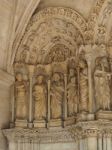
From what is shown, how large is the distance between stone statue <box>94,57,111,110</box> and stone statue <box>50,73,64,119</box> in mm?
1156

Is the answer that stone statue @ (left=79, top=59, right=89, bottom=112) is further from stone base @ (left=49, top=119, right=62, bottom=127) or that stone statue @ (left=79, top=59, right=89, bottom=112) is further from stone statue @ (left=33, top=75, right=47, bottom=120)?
stone statue @ (left=33, top=75, right=47, bottom=120)

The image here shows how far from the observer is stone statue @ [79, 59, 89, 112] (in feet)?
42.4

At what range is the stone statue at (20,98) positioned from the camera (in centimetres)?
1357

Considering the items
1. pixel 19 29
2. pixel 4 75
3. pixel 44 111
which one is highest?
pixel 19 29

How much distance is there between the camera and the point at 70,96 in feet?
44.4

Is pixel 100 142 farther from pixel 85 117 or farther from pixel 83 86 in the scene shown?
pixel 83 86

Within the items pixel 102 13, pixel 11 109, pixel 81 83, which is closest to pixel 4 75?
pixel 11 109

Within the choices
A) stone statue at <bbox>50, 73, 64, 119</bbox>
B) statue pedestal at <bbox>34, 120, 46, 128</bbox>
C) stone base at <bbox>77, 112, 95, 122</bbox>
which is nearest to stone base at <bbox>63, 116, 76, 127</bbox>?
stone statue at <bbox>50, 73, 64, 119</bbox>

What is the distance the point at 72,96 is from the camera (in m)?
13.5

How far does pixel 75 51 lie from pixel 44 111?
1.74m

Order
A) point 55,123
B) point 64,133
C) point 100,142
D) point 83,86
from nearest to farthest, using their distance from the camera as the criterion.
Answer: point 100,142 < point 83,86 < point 64,133 < point 55,123

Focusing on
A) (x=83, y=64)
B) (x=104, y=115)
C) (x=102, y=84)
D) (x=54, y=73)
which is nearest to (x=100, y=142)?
(x=104, y=115)

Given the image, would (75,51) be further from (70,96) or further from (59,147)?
(59,147)

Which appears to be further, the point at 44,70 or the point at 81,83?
the point at 44,70
